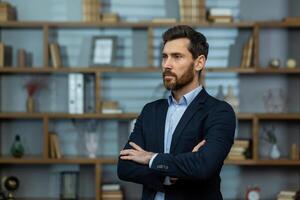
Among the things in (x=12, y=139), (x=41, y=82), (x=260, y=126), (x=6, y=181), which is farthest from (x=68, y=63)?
(x=260, y=126)

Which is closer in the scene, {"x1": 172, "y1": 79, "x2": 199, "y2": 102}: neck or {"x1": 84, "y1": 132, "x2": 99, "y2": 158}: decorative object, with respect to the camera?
{"x1": 172, "y1": 79, "x2": 199, "y2": 102}: neck

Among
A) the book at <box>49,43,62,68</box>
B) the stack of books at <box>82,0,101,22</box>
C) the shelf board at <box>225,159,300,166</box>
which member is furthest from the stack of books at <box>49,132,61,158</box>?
the shelf board at <box>225,159,300,166</box>

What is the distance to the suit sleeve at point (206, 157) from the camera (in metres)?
2.19

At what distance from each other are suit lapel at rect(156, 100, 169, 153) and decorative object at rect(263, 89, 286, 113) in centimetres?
271

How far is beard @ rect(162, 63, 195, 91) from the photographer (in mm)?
2309

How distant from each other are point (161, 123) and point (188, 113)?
125 millimetres

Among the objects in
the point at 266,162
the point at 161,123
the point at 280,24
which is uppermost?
the point at 280,24

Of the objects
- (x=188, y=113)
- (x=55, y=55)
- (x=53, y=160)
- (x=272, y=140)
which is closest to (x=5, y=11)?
(x=55, y=55)

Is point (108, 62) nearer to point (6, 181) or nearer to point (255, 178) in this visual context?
point (6, 181)

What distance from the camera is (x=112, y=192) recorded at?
489cm

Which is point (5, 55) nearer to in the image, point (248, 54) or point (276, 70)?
point (248, 54)

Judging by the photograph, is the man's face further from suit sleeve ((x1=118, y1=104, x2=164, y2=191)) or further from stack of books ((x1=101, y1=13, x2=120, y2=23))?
stack of books ((x1=101, y1=13, x2=120, y2=23))

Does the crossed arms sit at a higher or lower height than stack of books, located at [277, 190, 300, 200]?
higher

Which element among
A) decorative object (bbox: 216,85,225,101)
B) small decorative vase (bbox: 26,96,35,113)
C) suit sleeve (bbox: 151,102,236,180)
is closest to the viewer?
suit sleeve (bbox: 151,102,236,180)
